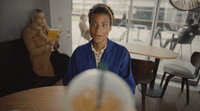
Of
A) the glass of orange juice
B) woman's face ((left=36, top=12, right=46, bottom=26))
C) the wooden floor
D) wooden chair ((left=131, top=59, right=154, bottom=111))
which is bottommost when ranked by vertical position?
the wooden floor

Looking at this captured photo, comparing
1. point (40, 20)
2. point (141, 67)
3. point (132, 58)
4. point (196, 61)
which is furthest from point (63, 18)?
point (196, 61)

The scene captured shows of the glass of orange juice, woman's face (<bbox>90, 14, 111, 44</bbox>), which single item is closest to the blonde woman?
woman's face (<bbox>90, 14, 111, 44</bbox>)

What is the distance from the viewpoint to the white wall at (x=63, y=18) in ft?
9.10

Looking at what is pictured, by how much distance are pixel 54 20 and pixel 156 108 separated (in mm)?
2853

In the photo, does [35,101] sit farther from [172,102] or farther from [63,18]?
[63,18]

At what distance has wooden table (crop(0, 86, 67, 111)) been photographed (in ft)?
2.61

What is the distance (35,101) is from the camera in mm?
863

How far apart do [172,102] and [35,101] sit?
2.36 metres

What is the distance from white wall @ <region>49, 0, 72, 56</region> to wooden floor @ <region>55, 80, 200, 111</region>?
A: 3.97ft

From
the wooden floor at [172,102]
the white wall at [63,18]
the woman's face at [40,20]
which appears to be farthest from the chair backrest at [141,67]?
the white wall at [63,18]

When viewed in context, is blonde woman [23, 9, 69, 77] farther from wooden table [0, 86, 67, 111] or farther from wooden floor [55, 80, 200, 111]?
wooden table [0, 86, 67, 111]

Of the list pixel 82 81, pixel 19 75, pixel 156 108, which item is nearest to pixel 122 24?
pixel 156 108

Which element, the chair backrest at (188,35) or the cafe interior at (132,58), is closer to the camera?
the cafe interior at (132,58)

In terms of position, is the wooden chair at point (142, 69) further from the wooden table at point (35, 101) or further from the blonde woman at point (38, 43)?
the blonde woman at point (38, 43)
